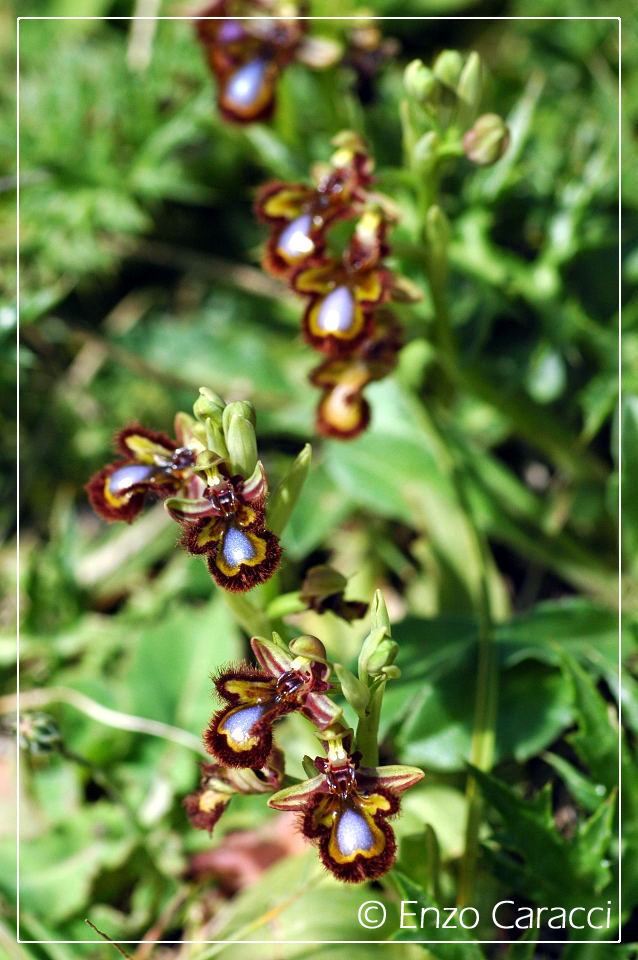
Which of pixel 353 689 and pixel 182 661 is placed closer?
pixel 353 689

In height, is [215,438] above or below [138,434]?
below

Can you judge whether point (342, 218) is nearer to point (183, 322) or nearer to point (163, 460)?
point (163, 460)

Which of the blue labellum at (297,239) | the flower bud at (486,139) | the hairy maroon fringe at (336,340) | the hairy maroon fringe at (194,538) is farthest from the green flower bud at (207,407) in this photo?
the flower bud at (486,139)

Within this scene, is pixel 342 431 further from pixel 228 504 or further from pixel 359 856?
pixel 359 856

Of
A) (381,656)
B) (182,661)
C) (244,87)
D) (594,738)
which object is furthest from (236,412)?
(244,87)

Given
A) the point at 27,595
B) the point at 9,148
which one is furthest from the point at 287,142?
the point at 27,595

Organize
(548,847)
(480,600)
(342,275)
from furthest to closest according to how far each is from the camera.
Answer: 1. (480,600)
2. (342,275)
3. (548,847)

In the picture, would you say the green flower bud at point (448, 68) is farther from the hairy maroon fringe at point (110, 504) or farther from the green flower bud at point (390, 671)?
the green flower bud at point (390, 671)

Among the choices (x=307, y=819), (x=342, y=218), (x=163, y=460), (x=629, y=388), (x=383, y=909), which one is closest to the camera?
(x=307, y=819)
